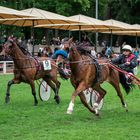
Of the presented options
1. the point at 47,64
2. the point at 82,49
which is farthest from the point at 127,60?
the point at 47,64

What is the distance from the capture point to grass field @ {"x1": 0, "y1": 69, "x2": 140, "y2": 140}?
924cm

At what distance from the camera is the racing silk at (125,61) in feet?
42.8

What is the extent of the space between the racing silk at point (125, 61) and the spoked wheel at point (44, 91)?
3441 mm

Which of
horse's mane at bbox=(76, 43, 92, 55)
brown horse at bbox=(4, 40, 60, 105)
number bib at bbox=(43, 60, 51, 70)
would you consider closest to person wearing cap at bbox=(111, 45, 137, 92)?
horse's mane at bbox=(76, 43, 92, 55)

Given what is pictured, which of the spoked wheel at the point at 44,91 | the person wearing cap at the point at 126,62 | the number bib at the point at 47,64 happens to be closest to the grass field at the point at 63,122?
the spoked wheel at the point at 44,91

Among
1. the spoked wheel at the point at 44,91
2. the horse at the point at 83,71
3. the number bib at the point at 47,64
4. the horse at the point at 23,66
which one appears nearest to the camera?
the horse at the point at 83,71

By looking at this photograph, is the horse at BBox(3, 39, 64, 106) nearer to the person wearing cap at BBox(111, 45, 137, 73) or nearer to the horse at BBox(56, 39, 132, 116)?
the person wearing cap at BBox(111, 45, 137, 73)

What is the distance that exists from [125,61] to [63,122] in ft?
10.8

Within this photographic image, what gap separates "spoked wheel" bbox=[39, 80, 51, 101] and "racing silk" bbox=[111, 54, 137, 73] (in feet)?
11.3

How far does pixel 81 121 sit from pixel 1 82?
37.7 ft

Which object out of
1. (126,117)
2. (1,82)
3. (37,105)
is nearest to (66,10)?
(1,82)

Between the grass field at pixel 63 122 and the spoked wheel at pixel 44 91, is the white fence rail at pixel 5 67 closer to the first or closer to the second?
the spoked wheel at pixel 44 91

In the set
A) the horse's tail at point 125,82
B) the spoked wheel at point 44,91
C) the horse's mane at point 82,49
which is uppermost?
the horse's mane at point 82,49

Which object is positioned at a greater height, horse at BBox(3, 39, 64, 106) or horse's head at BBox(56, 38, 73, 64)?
horse's head at BBox(56, 38, 73, 64)
